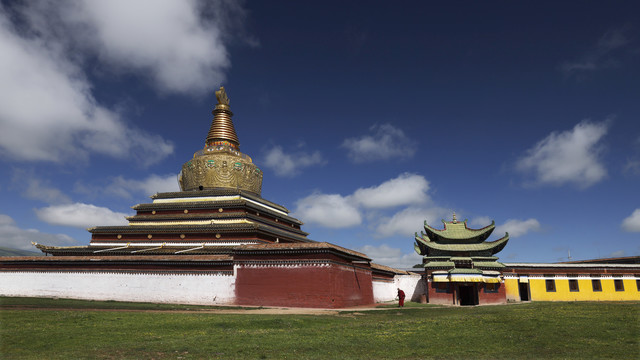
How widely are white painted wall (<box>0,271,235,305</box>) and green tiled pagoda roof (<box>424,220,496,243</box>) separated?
19168 millimetres

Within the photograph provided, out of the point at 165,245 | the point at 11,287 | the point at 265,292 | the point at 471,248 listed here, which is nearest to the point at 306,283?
the point at 265,292

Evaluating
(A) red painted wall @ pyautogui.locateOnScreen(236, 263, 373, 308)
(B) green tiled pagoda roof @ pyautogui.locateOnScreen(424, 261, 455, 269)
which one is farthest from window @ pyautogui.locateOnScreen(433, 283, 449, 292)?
(A) red painted wall @ pyautogui.locateOnScreen(236, 263, 373, 308)

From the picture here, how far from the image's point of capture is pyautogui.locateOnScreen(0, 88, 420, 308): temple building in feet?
81.2

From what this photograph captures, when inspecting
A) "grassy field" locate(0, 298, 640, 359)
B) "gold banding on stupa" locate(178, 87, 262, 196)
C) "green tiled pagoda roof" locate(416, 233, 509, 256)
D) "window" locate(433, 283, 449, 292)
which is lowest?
"grassy field" locate(0, 298, 640, 359)

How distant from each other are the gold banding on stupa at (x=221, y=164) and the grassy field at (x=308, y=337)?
23.7 metres

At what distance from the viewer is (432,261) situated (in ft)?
115

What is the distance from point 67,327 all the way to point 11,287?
22.6 metres

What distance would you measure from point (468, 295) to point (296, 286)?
58.0 ft

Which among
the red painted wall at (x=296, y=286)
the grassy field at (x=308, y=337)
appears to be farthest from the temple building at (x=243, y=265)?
the grassy field at (x=308, y=337)

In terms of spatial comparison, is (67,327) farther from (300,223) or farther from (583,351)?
(300,223)

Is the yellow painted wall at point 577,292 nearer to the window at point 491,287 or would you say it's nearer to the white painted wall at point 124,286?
the window at point 491,287

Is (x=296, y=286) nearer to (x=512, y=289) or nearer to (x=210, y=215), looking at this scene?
(x=210, y=215)

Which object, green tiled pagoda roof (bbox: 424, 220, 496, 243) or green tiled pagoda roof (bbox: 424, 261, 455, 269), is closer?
green tiled pagoda roof (bbox: 424, 261, 455, 269)

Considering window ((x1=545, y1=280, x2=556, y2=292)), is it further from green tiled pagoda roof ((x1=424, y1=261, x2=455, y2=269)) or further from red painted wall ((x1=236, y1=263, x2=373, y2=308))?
red painted wall ((x1=236, y1=263, x2=373, y2=308))
